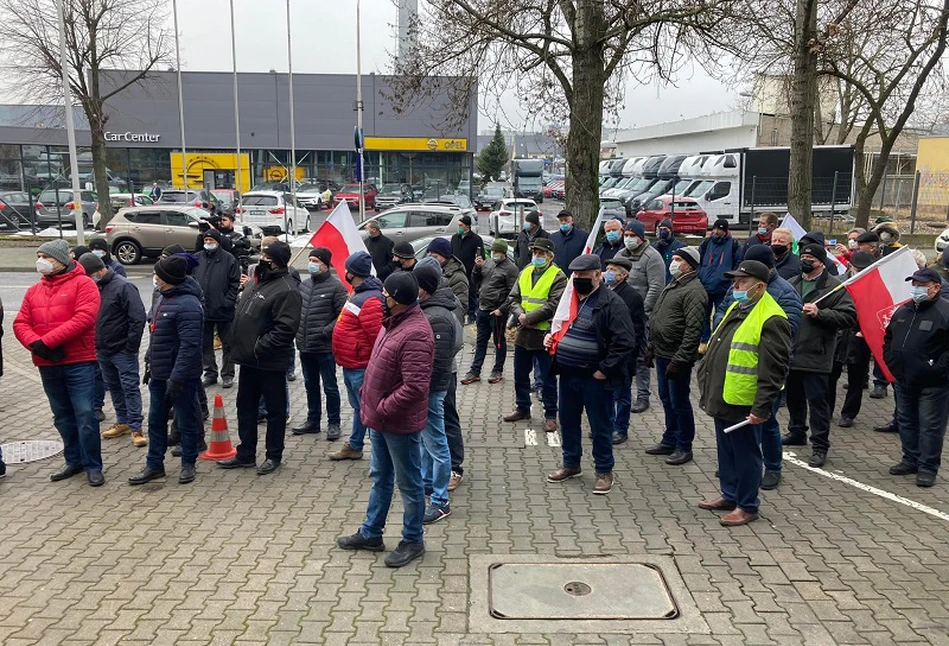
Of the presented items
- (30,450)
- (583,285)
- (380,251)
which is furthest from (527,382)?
(30,450)

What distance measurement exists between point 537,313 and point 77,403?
4.09 m

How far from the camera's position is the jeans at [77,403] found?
628cm

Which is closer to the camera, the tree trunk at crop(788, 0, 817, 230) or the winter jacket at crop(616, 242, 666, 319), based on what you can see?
the winter jacket at crop(616, 242, 666, 319)

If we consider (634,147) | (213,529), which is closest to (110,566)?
(213,529)

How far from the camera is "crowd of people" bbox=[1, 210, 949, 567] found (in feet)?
17.6

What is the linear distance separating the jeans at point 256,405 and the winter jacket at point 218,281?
2447 millimetres

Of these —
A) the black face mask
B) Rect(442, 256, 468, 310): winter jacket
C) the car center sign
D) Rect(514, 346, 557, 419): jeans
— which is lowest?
Rect(514, 346, 557, 419): jeans

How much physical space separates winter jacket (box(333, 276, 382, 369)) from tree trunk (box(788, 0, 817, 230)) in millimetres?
9153

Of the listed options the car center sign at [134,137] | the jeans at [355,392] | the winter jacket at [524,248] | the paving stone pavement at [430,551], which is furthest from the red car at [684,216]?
the car center sign at [134,137]

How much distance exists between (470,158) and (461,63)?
116 feet

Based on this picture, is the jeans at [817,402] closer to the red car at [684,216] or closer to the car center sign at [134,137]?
the red car at [684,216]

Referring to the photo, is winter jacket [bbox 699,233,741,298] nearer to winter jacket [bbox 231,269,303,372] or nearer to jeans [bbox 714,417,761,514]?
Answer: jeans [bbox 714,417,761,514]

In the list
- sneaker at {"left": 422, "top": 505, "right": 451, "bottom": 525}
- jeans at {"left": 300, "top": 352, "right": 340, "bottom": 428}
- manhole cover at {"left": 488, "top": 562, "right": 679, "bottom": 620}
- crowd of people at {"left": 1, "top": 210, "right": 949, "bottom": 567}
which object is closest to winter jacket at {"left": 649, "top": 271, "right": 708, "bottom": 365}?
crowd of people at {"left": 1, "top": 210, "right": 949, "bottom": 567}

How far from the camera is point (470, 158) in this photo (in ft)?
159
